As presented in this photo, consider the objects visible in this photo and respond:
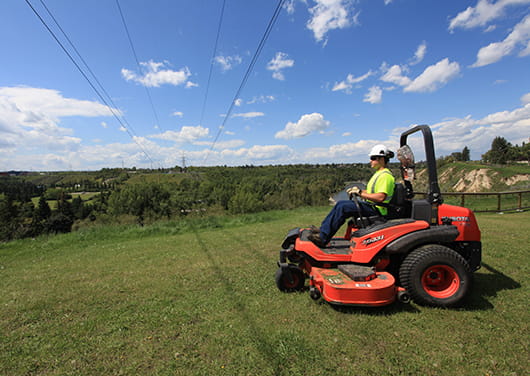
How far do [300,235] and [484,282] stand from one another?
3234 mm

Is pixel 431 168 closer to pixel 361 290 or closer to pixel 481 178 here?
pixel 361 290

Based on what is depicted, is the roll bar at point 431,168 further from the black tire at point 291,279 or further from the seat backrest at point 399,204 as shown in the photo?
the black tire at point 291,279

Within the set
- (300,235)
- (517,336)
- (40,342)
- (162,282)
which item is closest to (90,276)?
(162,282)

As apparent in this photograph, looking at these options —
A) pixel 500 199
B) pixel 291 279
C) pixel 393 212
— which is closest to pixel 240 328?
pixel 291 279

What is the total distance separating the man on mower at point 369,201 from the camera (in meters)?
4.17

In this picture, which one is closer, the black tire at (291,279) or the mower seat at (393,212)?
the mower seat at (393,212)

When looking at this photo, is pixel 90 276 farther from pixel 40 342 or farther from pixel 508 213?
pixel 508 213

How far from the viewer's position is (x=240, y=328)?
3.38m

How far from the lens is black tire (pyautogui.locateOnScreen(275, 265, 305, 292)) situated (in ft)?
14.3

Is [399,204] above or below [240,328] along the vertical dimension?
above

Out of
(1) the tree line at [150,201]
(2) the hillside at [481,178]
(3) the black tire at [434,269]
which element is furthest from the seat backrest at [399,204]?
(1) the tree line at [150,201]

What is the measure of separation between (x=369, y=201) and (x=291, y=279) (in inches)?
74.7

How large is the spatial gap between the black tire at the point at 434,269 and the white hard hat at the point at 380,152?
64.8 inches

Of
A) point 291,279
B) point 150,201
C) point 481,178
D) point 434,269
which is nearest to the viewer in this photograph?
point 434,269
